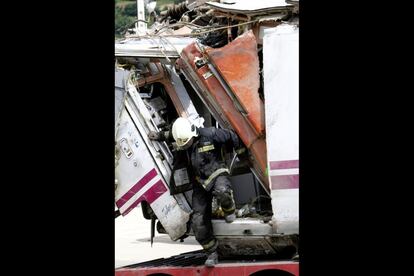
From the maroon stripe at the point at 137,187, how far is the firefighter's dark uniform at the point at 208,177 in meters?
0.37

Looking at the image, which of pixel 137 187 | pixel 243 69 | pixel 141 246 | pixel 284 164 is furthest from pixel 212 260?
pixel 141 246

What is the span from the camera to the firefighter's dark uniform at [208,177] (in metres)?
7.30

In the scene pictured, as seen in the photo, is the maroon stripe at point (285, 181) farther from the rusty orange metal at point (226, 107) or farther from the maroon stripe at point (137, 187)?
the maroon stripe at point (137, 187)

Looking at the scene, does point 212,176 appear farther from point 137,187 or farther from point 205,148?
point 137,187

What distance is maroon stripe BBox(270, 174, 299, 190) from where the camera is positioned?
7.00 metres

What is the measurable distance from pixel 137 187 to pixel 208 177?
69cm

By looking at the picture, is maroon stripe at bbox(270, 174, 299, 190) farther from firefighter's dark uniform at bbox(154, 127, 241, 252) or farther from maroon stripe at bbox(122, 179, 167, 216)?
maroon stripe at bbox(122, 179, 167, 216)

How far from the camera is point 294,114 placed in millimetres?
7078

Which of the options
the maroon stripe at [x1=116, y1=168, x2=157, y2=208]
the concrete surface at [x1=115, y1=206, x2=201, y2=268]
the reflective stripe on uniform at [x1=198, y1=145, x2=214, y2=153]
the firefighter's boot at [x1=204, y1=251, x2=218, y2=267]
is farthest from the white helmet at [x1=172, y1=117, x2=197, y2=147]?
the concrete surface at [x1=115, y1=206, x2=201, y2=268]

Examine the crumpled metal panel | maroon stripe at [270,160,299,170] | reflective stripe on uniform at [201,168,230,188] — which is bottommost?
reflective stripe on uniform at [201,168,230,188]

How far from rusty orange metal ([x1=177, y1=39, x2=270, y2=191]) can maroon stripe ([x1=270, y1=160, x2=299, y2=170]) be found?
0.30m
